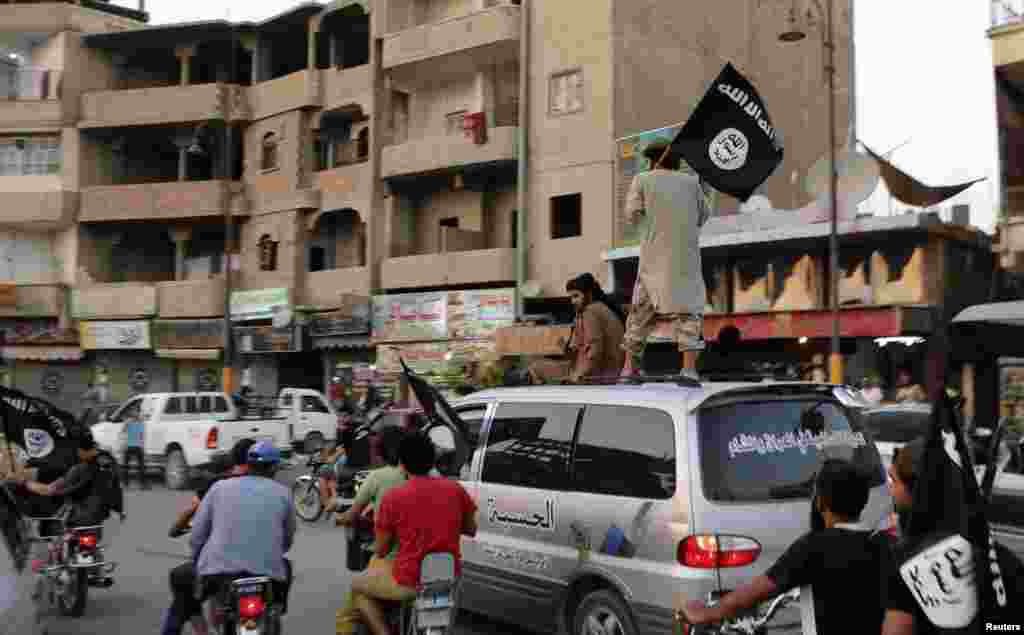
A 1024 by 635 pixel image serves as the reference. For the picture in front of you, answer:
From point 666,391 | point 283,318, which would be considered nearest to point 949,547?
point 666,391

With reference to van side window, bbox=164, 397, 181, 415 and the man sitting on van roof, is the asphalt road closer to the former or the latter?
the man sitting on van roof

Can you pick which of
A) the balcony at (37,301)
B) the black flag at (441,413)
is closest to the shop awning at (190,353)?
the balcony at (37,301)

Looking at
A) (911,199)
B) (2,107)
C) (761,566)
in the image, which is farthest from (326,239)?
(761,566)

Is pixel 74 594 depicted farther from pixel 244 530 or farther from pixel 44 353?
pixel 44 353

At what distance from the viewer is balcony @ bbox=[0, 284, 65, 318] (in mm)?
36500

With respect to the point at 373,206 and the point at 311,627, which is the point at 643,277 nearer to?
the point at 311,627

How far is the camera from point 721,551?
541 centimetres

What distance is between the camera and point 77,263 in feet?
120

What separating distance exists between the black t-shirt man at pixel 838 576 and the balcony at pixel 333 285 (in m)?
27.5

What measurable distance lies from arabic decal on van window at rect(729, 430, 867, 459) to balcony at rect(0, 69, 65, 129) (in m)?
35.7

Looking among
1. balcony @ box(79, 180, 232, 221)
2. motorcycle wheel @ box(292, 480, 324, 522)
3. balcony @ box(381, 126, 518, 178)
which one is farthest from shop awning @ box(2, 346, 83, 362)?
motorcycle wheel @ box(292, 480, 324, 522)

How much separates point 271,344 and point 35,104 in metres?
12.7

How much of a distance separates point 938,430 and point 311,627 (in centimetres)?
603

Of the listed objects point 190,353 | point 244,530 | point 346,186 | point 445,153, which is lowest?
point 244,530
